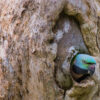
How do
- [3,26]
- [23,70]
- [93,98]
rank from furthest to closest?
[93,98] < [3,26] < [23,70]

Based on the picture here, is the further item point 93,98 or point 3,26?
point 93,98

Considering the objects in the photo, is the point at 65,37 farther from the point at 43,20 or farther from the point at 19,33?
the point at 19,33

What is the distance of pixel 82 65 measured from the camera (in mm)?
1115

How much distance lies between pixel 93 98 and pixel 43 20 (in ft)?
2.40

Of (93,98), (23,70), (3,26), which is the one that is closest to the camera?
(23,70)

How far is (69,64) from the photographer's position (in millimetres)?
1139

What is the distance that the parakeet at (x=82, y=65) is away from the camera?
1110mm

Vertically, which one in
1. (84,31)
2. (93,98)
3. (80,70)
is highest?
(84,31)

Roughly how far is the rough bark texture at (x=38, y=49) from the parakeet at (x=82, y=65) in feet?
0.16

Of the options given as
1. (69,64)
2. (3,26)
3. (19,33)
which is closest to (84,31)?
(69,64)

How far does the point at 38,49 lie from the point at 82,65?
0.32 m

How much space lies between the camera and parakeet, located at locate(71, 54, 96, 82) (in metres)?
1.11

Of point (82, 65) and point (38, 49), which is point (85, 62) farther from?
point (38, 49)

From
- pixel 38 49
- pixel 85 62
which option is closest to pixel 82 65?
pixel 85 62
